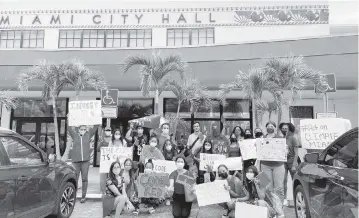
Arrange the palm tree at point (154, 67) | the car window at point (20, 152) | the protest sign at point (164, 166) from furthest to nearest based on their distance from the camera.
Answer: the palm tree at point (154, 67) → the protest sign at point (164, 166) → the car window at point (20, 152)

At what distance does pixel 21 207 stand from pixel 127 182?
2.25 m

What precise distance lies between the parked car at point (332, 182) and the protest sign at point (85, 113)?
16.2 feet

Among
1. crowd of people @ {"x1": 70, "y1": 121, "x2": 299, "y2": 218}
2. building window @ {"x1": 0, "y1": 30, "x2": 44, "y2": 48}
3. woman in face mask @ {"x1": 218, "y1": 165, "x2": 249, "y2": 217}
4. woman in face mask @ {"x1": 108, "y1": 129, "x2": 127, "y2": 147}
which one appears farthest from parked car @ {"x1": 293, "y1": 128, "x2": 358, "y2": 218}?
building window @ {"x1": 0, "y1": 30, "x2": 44, "y2": 48}

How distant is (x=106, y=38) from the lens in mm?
17094

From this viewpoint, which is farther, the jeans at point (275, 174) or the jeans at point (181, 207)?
the jeans at point (275, 174)

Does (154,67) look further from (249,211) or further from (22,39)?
(22,39)

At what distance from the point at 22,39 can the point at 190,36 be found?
31.2 feet

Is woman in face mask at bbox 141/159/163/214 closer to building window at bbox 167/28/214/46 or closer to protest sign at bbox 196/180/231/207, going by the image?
protest sign at bbox 196/180/231/207

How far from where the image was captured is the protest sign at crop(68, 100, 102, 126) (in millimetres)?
7707

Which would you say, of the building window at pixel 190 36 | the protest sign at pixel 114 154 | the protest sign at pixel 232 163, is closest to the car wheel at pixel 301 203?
the protest sign at pixel 232 163

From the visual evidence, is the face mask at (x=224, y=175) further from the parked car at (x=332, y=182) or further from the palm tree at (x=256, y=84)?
the palm tree at (x=256, y=84)

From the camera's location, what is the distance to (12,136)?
4621mm

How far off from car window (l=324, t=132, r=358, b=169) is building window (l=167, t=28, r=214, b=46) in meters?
13.1

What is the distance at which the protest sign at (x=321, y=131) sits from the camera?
6414 millimetres
